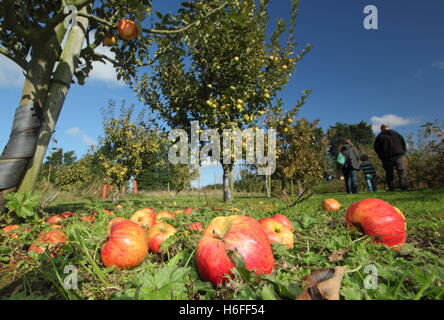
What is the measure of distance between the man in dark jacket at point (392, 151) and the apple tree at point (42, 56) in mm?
8455

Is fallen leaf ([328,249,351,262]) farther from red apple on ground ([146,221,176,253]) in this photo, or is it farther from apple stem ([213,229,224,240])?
red apple on ground ([146,221,176,253])

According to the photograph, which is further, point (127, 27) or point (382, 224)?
point (127, 27)

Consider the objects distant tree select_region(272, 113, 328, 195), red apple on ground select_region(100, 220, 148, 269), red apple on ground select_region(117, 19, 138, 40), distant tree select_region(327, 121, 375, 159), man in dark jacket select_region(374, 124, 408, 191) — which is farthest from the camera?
distant tree select_region(327, 121, 375, 159)

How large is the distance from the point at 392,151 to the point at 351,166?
1638mm

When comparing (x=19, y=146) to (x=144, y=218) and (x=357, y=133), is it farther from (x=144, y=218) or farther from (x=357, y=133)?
(x=357, y=133)

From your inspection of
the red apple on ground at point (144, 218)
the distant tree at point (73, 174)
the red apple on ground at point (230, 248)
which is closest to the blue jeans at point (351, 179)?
the red apple on ground at point (144, 218)

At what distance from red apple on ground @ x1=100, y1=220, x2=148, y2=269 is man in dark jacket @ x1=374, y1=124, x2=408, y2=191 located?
9534mm

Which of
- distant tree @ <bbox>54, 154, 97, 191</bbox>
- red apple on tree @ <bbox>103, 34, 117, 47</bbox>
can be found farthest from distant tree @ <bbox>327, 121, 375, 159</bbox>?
red apple on tree @ <bbox>103, 34, 117, 47</bbox>

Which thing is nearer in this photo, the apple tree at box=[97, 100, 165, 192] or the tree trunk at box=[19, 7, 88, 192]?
the tree trunk at box=[19, 7, 88, 192]

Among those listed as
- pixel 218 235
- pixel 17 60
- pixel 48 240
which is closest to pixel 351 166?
pixel 218 235

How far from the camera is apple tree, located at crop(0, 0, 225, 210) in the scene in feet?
7.84

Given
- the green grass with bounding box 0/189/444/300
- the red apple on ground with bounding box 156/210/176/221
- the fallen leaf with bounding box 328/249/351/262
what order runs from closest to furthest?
the green grass with bounding box 0/189/444/300 → the fallen leaf with bounding box 328/249/351/262 → the red apple on ground with bounding box 156/210/176/221

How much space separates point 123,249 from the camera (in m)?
1.39

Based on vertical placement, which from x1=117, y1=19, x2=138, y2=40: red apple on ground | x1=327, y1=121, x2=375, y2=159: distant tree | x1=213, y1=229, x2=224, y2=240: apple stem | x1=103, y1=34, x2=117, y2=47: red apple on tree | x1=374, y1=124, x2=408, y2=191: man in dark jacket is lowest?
x1=213, y1=229, x2=224, y2=240: apple stem
